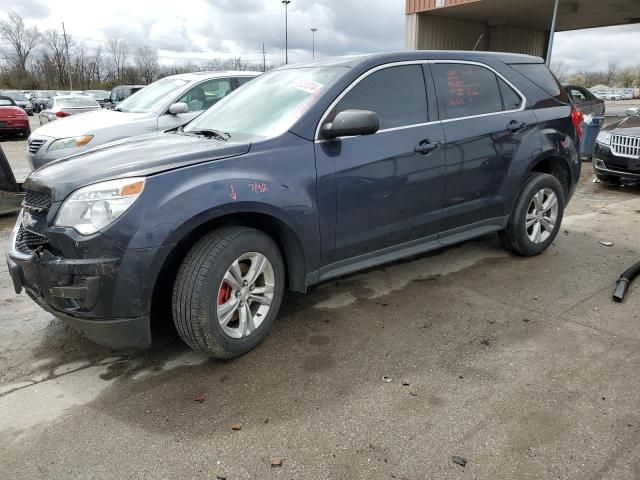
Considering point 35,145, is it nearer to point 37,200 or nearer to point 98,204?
point 37,200

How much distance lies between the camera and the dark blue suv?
257 cm

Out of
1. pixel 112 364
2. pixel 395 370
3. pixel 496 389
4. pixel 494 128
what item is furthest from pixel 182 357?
pixel 494 128

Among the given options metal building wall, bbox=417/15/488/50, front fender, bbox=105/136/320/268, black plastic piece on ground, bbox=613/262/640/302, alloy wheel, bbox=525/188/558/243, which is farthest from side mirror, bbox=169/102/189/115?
metal building wall, bbox=417/15/488/50

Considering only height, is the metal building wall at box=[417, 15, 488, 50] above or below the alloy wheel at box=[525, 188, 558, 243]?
above

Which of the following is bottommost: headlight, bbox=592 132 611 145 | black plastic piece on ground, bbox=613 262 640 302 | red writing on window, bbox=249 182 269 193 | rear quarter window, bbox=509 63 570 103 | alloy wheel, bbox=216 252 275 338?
black plastic piece on ground, bbox=613 262 640 302

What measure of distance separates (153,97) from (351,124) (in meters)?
5.51

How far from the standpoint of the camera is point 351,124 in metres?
3.04

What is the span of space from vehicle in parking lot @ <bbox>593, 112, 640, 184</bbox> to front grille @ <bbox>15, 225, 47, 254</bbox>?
8.11 m

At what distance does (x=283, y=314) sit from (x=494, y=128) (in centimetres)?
227

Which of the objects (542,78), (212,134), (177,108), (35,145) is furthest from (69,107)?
(542,78)

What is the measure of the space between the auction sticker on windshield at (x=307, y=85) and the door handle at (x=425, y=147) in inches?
31.9

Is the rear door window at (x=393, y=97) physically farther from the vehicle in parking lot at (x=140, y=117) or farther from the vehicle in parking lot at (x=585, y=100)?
the vehicle in parking lot at (x=585, y=100)

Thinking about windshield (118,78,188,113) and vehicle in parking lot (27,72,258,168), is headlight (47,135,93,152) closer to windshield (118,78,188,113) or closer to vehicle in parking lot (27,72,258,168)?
vehicle in parking lot (27,72,258,168)

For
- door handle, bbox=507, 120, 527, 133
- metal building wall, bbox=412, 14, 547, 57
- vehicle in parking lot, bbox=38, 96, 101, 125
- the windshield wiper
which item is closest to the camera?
the windshield wiper
